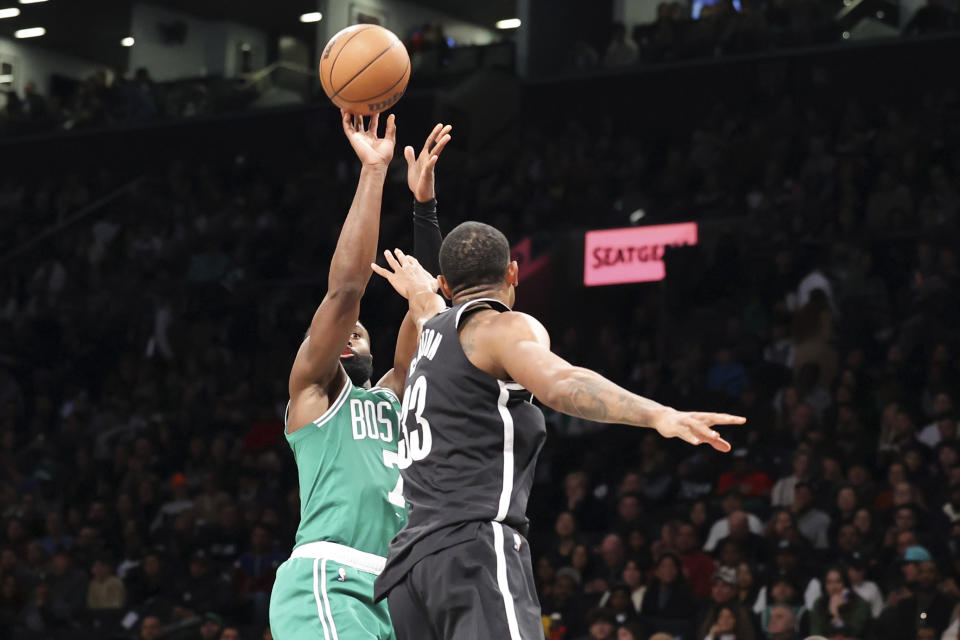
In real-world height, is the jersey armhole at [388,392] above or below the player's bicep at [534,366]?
below

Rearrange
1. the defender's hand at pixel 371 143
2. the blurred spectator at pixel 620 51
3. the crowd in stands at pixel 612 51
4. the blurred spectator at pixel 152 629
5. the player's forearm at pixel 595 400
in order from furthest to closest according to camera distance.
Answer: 1. the blurred spectator at pixel 620 51
2. the crowd in stands at pixel 612 51
3. the blurred spectator at pixel 152 629
4. the defender's hand at pixel 371 143
5. the player's forearm at pixel 595 400

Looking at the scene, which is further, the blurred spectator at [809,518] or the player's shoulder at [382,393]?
the blurred spectator at [809,518]

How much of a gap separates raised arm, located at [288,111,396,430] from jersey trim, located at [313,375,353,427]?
20 mm

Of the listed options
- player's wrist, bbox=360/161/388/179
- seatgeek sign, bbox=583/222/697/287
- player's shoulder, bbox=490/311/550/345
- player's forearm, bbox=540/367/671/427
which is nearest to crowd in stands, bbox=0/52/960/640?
seatgeek sign, bbox=583/222/697/287

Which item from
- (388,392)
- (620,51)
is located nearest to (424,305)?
(388,392)

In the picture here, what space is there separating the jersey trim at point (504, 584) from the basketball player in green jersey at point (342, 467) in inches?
29.4

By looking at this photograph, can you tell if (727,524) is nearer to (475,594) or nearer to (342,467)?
(342,467)

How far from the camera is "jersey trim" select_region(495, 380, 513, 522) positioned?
4.04 metres

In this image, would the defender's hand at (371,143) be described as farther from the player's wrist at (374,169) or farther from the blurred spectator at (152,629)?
the blurred spectator at (152,629)

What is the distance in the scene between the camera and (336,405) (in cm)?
497

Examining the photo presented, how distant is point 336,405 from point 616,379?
9241 mm

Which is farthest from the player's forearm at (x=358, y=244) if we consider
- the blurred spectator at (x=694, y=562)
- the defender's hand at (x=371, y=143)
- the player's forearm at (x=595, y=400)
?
the blurred spectator at (x=694, y=562)

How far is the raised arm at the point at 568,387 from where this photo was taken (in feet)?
11.1

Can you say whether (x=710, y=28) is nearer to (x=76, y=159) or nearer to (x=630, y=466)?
(x=630, y=466)
